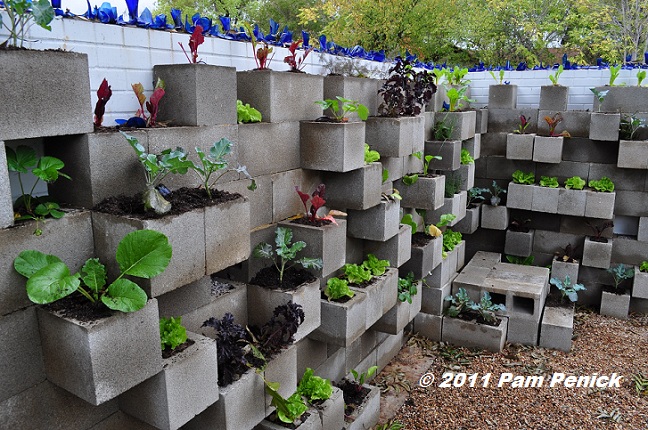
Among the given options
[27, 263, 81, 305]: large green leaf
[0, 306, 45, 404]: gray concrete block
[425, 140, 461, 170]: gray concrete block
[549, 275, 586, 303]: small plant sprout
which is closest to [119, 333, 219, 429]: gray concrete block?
[0, 306, 45, 404]: gray concrete block

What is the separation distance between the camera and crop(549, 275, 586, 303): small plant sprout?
5562 mm

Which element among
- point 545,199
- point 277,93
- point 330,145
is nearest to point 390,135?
point 330,145

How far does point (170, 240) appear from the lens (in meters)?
2.26

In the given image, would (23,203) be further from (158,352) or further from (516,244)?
(516,244)

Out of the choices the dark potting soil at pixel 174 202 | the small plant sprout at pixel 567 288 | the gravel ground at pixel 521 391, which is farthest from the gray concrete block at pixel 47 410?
the small plant sprout at pixel 567 288

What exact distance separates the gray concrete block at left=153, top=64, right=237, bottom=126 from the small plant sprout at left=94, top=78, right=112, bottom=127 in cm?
40

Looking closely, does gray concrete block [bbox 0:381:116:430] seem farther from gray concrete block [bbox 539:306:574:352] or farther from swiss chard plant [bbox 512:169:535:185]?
swiss chard plant [bbox 512:169:535:185]

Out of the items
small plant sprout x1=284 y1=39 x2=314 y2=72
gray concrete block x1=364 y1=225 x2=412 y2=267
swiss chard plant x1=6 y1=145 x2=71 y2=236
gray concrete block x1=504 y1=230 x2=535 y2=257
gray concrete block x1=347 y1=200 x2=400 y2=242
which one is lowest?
gray concrete block x1=504 y1=230 x2=535 y2=257

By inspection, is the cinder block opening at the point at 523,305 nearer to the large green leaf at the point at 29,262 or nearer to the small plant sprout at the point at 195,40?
the small plant sprout at the point at 195,40

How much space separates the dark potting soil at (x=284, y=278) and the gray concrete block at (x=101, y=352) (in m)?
1.05

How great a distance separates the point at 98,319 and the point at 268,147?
1.56 metres

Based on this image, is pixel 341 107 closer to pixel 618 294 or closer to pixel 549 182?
pixel 549 182

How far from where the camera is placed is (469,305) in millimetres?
5277

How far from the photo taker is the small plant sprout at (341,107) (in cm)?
351
